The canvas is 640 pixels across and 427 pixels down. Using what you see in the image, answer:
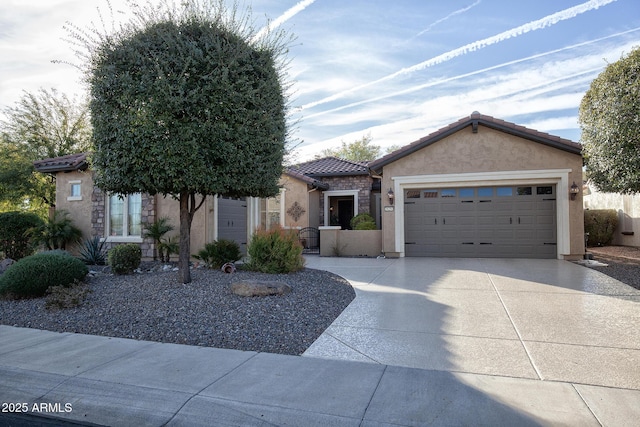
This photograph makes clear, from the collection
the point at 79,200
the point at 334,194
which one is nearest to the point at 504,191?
the point at 334,194

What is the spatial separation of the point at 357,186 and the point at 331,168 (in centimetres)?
171

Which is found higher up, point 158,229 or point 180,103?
point 180,103

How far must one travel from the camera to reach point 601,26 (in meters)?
10.0

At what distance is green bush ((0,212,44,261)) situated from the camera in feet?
37.6

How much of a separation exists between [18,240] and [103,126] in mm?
7805

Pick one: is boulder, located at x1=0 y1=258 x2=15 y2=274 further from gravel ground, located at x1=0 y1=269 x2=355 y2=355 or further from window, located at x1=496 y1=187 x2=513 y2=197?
window, located at x1=496 y1=187 x2=513 y2=197

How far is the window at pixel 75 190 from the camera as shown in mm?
13773

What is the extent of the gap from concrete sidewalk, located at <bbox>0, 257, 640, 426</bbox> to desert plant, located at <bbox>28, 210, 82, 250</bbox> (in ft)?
26.6

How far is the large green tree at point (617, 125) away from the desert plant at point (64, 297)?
35.2 feet

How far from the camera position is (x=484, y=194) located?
1312cm

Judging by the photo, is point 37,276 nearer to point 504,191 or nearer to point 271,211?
point 271,211

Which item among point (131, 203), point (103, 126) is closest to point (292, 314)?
point (103, 126)

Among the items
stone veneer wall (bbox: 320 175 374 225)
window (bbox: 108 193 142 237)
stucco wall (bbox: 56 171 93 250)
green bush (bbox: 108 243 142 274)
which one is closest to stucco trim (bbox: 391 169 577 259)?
stone veneer wall (bbox: 320 175 374 225)

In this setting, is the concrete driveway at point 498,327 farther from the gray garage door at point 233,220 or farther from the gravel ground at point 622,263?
the gray garage door at point 233,220
